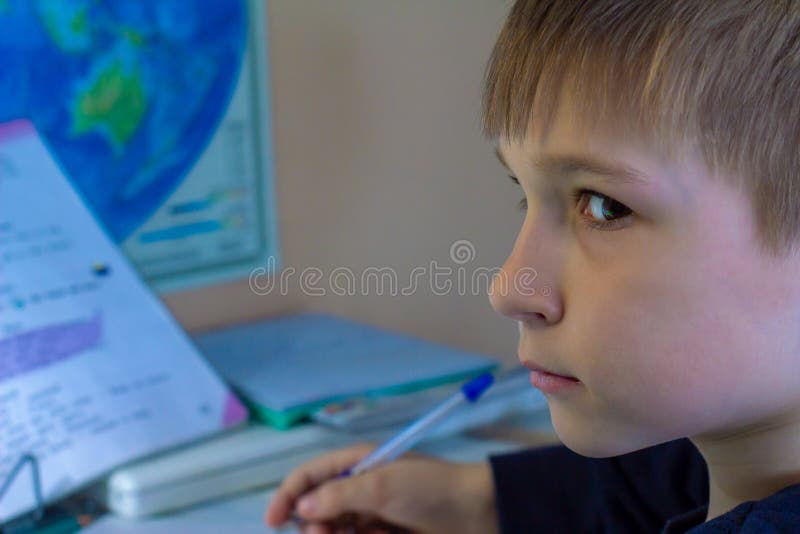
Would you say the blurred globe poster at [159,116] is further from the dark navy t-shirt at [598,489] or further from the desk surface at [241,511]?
the dark navy t-shirt at [598,489]

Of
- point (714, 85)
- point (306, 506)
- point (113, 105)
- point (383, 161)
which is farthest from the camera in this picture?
point (383, 161)

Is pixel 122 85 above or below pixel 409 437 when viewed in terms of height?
above

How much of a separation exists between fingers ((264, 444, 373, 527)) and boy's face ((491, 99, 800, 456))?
275 millimetres

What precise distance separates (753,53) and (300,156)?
2.00 feet

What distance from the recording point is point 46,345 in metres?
0.70

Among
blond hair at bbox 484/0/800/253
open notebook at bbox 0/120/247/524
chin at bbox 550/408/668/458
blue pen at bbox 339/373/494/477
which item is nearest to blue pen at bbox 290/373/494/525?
blue pen at bbox 339/373/494/477

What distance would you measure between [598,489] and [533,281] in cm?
29

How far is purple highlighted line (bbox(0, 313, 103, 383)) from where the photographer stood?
2.22 feet

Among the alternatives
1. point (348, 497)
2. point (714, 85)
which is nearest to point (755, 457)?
point (714, 85)

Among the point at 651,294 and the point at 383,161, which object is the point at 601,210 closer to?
the point at 651,294

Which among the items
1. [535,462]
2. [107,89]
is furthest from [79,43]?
[535,462]

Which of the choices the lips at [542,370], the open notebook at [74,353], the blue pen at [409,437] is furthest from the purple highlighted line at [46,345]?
the lips at [542,370]

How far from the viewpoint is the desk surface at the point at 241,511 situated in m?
0.66

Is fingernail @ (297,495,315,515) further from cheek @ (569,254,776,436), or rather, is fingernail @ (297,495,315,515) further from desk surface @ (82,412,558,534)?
cheek @ (569,254,776,436)
